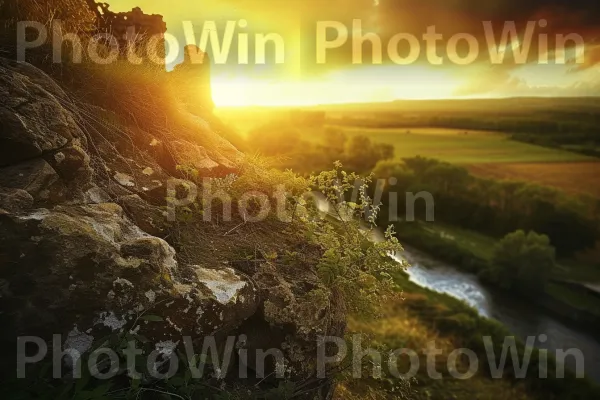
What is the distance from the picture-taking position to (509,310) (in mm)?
26375

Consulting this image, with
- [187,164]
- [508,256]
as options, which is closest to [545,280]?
[508,256]

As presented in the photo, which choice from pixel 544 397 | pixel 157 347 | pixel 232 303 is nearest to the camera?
pixel 157 347

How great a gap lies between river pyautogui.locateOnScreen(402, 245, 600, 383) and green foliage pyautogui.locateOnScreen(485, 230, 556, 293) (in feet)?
3.91

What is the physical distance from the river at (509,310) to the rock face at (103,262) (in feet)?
72.1

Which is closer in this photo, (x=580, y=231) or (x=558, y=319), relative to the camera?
(x=558, y=319)

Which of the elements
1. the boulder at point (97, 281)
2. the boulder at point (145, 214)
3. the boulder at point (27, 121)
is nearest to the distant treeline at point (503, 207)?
the boulder at point (145, 214)

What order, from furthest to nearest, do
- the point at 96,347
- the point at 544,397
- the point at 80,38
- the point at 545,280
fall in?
1. the point at 545,280
2. the point at 544,397
3. the point at 80,38
4. the point at 96,347

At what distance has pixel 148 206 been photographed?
13.3 feet

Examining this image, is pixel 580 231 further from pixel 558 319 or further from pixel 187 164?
pixel 187 164

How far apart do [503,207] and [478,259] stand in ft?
52.4

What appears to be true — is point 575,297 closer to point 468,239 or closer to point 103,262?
point 468,239

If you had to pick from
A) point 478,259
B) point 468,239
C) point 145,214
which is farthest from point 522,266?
point 145,214

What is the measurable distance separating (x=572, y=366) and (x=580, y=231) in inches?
1058

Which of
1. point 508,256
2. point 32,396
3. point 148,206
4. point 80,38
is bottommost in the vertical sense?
point 508,256
